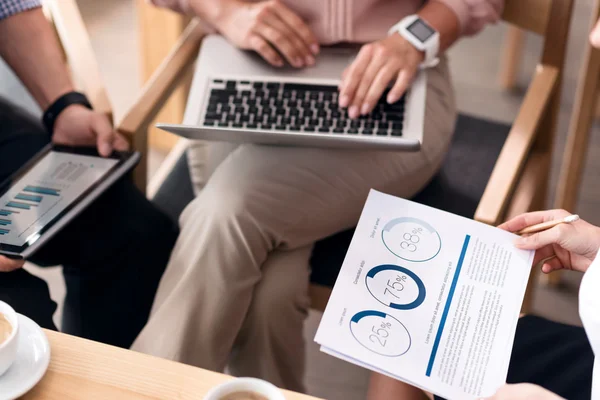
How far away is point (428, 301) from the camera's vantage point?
2.32 feet

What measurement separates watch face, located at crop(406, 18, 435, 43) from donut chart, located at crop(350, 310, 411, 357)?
59 centimetres

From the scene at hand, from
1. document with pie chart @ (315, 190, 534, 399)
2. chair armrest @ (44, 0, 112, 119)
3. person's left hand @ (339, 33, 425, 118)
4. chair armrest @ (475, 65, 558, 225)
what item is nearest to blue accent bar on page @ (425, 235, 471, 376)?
document with pie chart @ (315, 190, 534, 399)

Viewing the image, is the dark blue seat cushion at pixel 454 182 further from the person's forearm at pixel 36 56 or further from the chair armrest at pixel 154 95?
the person's forearm at pixel 36 56

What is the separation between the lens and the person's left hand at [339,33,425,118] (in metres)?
1.07

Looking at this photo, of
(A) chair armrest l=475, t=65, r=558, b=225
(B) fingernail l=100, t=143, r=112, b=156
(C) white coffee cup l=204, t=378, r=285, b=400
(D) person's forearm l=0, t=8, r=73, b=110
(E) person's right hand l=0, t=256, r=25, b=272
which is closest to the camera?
(C) white coffee cup l=204, t=378, r=285, b=400

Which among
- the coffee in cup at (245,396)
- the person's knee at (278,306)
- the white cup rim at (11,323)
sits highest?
the white cup rim at (11,323)

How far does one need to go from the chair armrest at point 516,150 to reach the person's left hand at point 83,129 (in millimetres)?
608

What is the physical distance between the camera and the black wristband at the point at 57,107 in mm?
1211

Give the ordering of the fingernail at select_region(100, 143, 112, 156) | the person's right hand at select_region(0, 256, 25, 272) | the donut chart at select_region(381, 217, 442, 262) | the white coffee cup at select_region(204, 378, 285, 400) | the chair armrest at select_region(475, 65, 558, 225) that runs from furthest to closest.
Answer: the fingernail at select_region(100, 143, 112, 156), the chair armrest at select_region(475, 65, 558, 225), the person's right hand at select_region(0, 256, 25, 272), the donut chart at select_region(381, 217, 442, 262), the white coffee cup at select_region(204, 378, 285, 400)

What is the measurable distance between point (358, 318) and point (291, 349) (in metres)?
0.52

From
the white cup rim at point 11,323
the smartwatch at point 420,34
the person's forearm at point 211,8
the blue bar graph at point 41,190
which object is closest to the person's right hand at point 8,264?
the blue bar graph at point 41,190

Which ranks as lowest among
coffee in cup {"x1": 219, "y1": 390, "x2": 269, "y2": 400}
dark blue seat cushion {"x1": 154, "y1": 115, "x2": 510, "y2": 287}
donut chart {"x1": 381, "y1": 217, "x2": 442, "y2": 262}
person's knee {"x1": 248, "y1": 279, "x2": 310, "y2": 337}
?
person's knee {"x1": 248, "y1": 279, "x2": 310, "y2": 337}

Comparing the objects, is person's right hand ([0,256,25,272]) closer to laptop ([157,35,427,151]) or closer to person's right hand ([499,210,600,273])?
laptop ([157,35,427,151])

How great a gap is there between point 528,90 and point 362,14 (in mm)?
330
